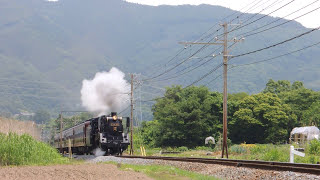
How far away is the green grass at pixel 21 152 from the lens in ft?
82.1

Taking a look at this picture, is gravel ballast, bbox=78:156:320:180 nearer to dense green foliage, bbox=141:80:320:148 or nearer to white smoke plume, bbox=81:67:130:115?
white smoke plume, bbox=81:67:130:115

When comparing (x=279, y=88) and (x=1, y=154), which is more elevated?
(x=279, y=88)

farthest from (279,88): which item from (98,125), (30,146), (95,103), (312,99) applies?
(30,146)

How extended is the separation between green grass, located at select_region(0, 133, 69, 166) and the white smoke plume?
30876mm

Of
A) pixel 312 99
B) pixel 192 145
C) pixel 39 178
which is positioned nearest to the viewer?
pixel 39 178

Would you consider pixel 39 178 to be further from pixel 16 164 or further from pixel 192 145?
pixel 192 145

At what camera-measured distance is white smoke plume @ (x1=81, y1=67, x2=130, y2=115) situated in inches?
2355

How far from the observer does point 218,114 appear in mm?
75625

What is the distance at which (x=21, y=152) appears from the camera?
25.7 m

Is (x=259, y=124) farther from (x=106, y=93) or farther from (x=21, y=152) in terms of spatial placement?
(x=21, y=152)

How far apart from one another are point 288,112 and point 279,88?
48.8 metres

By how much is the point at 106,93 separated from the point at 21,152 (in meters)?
35.4

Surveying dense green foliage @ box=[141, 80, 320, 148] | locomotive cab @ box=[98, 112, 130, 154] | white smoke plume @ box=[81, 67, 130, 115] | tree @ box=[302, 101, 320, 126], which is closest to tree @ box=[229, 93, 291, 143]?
dense green foliage @ box=[141, 80, 320, 148]

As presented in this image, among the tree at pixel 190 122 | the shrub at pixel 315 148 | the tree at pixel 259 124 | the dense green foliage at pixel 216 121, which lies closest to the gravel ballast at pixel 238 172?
the shrub at pixel 315 148
